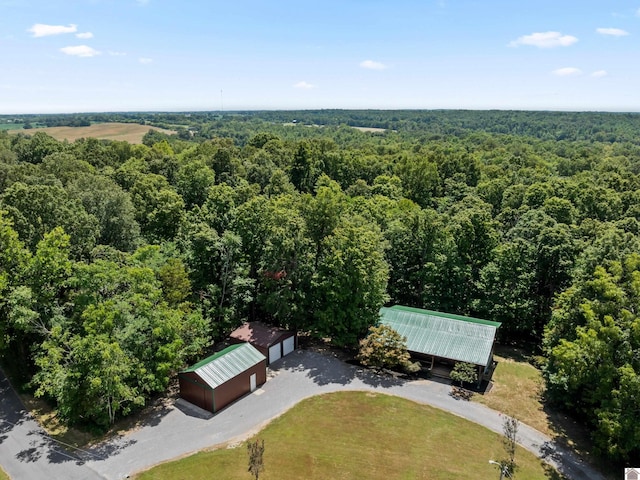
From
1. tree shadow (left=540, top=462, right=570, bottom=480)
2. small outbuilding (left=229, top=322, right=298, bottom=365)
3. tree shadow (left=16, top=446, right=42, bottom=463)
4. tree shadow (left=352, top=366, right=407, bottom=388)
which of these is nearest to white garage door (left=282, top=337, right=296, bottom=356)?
small outbuilding (left=229, top=322, right=298, bottom=365)

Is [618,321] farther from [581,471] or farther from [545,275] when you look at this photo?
[545,275]

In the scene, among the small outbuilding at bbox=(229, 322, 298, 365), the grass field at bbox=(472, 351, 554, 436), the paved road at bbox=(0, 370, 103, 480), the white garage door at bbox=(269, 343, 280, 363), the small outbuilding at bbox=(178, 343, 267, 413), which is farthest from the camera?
the white garage door at bbox=(269, 343, 280, 363)

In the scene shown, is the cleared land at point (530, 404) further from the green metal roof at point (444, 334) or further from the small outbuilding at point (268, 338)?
the small outbuilding at point (268, 338)

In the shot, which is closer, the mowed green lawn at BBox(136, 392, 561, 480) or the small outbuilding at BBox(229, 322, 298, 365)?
the mowed green lawn at BBox(136, 392, 561, 480)

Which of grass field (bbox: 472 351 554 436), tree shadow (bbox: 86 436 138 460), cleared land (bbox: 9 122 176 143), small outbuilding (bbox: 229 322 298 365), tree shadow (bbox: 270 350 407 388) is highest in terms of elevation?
cleared land (bbox: 9 122 176 143)

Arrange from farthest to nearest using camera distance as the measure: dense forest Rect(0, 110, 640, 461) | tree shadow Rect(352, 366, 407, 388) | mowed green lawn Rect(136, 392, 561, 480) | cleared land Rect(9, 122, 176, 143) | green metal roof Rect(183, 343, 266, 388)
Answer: cleared land Rect(9, 122, 176, 143), tree shadow Rect(352, 366, 407, 388), green metal roof Rect(183, 343, 266, 388), dense forest Rect(0, 110, 640, 461), mowed green lawn Rect(136, 392, 561, 480)

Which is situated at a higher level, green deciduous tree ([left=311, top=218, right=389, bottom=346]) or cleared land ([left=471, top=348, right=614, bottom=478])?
green deciduous tree ([left=311, top=218, right=389, bottom=346])

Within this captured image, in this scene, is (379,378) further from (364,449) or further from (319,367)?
(364,449)

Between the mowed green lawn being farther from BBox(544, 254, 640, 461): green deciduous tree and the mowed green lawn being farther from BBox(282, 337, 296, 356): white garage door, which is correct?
BBox(282, 337, 296, 356): white garage door
